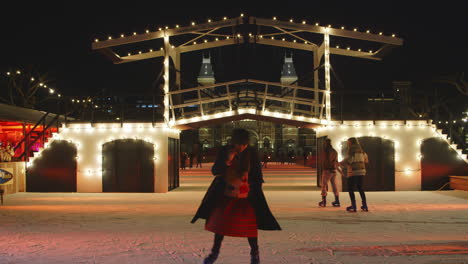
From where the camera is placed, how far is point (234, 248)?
7.53 metres

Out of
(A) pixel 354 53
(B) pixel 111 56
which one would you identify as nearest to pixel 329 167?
(A) pixel 354 53

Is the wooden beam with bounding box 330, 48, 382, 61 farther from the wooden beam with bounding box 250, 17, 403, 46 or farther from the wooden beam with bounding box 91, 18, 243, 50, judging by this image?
the wooden beam with bounding box 91, 18, 243, 50

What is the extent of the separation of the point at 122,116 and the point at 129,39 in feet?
8.93

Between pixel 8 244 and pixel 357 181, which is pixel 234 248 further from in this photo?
pixel 357 181

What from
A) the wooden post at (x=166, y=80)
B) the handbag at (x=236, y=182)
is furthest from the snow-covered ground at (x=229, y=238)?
the wooden post at (x=166, y=80)

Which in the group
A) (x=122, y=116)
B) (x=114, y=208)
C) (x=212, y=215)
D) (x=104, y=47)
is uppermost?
(x=104, y=47)

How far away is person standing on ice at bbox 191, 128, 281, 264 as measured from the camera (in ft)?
19.2

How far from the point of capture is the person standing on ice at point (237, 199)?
584cm

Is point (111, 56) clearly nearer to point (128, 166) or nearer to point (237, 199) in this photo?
point (128, 166)

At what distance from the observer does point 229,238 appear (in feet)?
27.7

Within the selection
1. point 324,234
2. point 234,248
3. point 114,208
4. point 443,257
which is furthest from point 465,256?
point 114,208

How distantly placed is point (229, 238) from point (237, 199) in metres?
2.69

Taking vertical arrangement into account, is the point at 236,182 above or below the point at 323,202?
above

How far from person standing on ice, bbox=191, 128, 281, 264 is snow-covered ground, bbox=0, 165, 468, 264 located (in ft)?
2.94
